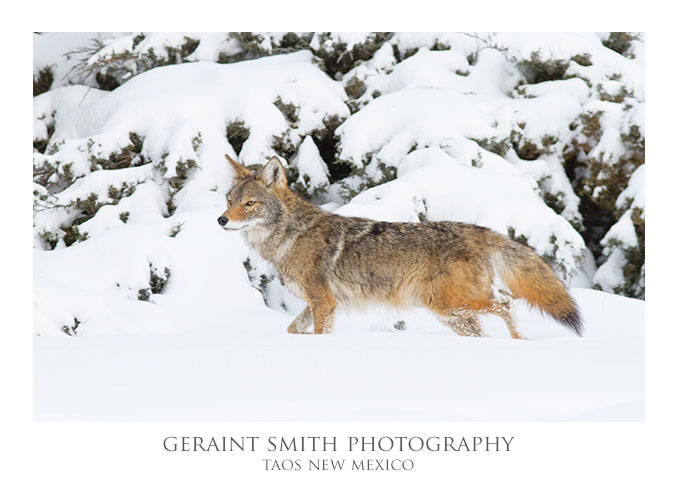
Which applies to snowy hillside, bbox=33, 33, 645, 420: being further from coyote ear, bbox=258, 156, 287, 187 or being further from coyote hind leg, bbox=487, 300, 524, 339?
coyote ear, bbox=258, 156, 287, 187

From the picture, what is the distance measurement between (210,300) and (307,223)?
9.82 feet

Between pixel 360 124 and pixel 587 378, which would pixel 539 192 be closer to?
pixel 360 124

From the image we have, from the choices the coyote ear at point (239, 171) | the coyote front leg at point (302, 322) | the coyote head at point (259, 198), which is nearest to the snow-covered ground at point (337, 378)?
the coyote front leg at point (302, 322)

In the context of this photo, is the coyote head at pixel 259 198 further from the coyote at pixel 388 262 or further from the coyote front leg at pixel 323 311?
the coyote front leg at pixel 323 311

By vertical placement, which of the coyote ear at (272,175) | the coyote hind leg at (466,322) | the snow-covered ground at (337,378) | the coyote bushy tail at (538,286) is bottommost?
the snow-covered ground at (337,378)

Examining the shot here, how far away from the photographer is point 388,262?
543 centimetres

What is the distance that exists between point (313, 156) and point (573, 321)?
610 cm

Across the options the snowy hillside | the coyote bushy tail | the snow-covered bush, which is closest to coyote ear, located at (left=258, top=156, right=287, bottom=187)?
the snowy hillside

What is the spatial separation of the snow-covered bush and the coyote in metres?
2.73

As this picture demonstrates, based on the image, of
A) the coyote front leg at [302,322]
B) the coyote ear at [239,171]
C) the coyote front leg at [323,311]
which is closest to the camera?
the coyote front leg at [323,311]

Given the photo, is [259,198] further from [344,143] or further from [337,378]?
[344,143]

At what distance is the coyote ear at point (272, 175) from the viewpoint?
5.77m

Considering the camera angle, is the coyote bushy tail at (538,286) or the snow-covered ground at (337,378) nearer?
the snow-covered ground at (337,378)

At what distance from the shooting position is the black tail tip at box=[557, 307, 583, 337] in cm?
522
